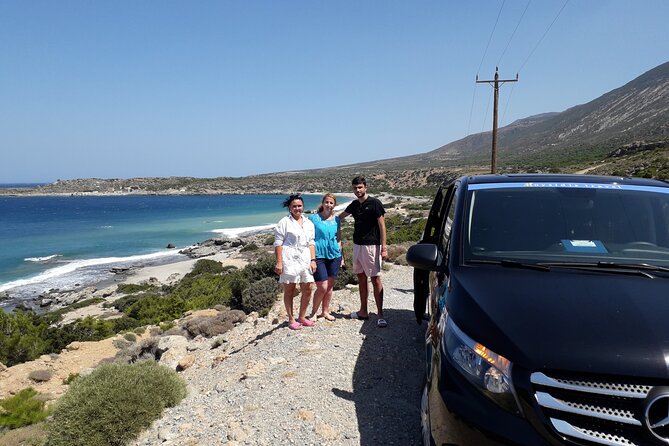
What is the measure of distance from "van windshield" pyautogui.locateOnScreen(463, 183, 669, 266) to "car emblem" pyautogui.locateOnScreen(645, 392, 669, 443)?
1.19 meters

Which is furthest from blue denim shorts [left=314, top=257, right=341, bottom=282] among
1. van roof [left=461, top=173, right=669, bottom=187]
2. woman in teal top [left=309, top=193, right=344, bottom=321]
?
van roof [left=461, top=173, right=669, bottom=187]

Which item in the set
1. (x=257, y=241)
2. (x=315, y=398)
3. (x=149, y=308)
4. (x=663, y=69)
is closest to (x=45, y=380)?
(x=149, y=308)

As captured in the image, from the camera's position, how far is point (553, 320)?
7.02 ft

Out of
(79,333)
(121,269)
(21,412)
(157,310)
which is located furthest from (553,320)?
(121,269)

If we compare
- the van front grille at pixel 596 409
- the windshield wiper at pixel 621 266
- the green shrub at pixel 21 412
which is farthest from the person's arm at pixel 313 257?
the green shrub at pixel 21 412

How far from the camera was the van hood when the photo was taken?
6.30ft

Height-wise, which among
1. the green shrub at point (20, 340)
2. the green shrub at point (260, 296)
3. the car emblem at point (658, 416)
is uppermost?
the car emblem at point (658, 416)

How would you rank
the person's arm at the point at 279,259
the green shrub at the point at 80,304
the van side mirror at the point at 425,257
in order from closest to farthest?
1. the van side mirror at the point at 425,257
2. the person's arm at the point at 279,259
3. the green shrub at the point at 80,304

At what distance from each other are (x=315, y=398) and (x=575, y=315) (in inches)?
110

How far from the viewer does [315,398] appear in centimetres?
425

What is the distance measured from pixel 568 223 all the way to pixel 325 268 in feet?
12.0

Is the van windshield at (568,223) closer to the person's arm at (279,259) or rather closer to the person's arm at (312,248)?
the person's arm at (312,248)

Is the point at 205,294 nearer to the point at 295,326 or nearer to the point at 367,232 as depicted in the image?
the point at 295,326

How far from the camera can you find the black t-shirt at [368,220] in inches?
235
